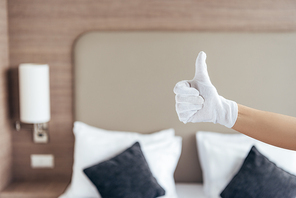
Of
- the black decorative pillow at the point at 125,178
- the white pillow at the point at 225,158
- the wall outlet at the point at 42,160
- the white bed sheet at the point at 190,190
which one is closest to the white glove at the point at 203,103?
the black decorative pillow at the point at 125,178

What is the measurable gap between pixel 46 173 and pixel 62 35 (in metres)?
1.23

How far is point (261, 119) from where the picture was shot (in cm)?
100

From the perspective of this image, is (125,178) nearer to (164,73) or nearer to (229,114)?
(164,73)

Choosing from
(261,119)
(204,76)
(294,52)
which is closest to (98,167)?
(204,76)

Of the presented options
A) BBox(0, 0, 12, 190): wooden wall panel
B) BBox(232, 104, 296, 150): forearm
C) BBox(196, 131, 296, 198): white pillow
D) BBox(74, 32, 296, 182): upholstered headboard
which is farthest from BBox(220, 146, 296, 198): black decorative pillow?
BBox(0, 0, 12, 190): wooden wall panel

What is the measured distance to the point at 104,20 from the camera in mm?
2152

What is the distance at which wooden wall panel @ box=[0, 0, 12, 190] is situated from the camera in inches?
82.4

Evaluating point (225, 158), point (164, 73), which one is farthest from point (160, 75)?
point (225, 158)

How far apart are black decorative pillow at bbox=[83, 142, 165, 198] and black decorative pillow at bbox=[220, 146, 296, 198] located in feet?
1.69

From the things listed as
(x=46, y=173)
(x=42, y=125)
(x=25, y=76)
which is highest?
(x=25, y=76)

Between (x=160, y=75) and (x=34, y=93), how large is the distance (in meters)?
1.01

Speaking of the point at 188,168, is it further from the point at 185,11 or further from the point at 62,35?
the point at 62,35

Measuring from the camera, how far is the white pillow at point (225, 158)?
6.21 ft

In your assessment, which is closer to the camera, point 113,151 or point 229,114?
point 229,114
